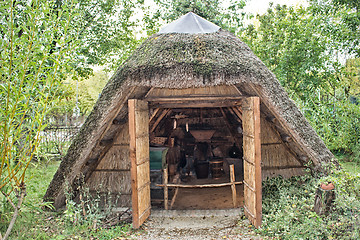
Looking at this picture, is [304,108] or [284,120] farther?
[304,108]

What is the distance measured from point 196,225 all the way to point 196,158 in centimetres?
404

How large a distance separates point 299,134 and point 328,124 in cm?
532

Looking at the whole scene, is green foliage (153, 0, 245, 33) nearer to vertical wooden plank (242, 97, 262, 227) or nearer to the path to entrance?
vertical wooden plank (242, 97, 262, 227)

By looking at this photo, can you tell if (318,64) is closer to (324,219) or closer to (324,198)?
(324,198)

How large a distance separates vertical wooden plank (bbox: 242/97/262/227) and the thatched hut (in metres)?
0.02

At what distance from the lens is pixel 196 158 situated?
846 centimetres

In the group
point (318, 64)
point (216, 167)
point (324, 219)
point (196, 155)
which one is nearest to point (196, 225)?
point (324, 219)

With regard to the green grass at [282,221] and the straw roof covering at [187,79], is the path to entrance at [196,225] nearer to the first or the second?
the green grass at [282,221]

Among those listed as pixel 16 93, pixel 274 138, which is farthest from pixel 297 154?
pixel 16 93

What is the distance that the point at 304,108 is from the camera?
9.29 meters

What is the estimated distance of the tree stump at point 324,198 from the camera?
3.37m

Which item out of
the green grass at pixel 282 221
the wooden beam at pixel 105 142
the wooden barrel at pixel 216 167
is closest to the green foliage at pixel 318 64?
the wooden barrel at pixel 216 167

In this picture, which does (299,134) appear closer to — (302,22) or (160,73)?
(160,73)

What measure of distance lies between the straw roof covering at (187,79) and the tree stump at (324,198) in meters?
1.03
